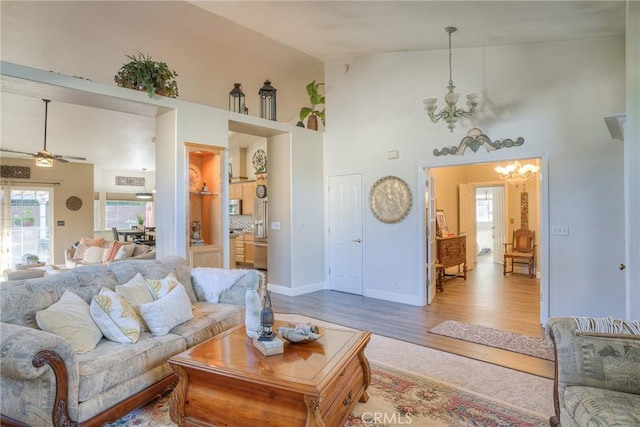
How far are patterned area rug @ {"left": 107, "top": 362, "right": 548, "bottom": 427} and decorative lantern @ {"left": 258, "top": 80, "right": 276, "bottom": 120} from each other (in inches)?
169

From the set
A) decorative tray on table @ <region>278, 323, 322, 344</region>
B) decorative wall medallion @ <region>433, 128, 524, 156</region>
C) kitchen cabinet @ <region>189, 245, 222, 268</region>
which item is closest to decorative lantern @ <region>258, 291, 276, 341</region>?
decorative tray on table @ <region>278, 323, 322, 344</region>

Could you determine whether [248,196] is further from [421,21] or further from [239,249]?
[421,21]

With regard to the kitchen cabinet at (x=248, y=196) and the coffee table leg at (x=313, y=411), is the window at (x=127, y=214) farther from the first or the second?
the coffee table leg at (x=313, y=411)

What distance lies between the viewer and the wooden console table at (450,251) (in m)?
6.43

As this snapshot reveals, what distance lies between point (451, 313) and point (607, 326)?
279 cm

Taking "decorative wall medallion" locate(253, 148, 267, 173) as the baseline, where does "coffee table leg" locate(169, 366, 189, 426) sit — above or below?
below

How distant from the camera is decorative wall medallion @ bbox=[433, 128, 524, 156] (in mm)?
4258

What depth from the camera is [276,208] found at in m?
5.91

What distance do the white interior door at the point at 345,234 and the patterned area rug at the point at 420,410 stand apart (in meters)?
3.05

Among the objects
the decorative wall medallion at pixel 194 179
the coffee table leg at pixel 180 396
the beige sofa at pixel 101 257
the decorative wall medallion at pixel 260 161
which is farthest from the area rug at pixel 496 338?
the decorative wall medallion at pixel 260 161

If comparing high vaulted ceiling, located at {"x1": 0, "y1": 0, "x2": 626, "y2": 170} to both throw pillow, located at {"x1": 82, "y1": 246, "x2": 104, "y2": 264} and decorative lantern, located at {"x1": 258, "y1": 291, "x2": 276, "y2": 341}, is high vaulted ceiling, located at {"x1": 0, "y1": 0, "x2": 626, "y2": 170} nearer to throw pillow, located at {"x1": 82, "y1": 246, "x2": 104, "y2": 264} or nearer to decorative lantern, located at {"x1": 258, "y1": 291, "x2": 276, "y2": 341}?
throw pillow, located at {"x1": 82, "y1": 246, "x2": 104, "y2": 264}

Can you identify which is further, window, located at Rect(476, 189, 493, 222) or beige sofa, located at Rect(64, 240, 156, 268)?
window, located at Rect(476, 189, 493, 222)

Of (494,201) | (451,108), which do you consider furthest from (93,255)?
(494,201)

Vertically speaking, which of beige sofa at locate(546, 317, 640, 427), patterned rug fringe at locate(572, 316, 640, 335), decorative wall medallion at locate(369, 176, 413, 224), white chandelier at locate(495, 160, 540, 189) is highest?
white chandelier at locate(495, 160, 540, 189)
